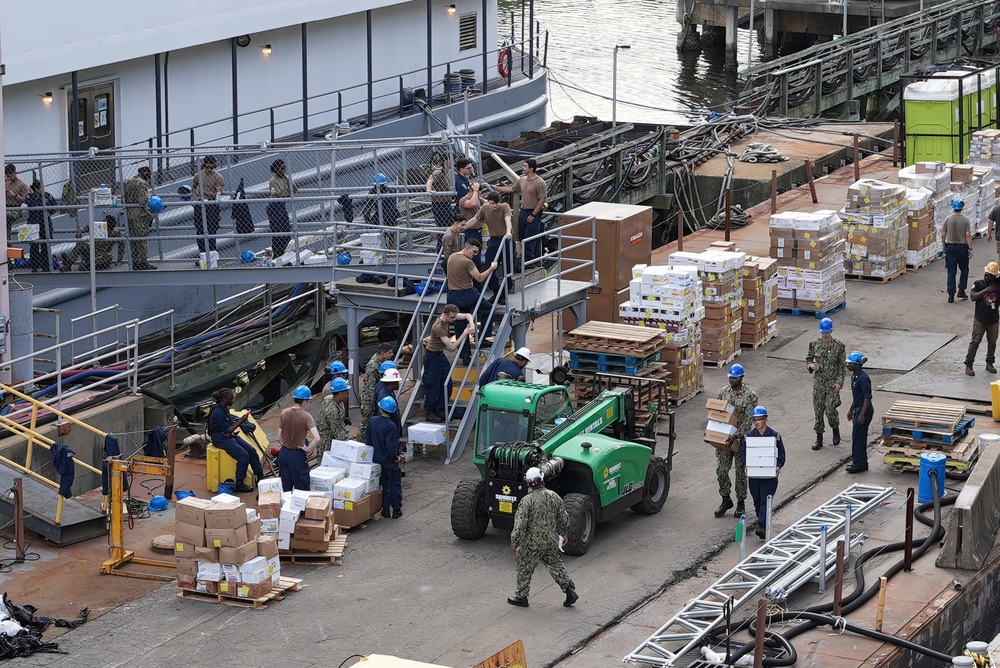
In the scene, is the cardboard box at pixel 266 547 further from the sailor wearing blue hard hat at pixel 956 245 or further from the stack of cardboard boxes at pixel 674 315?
the sailor wearing blue hard hat at pixel 956 245

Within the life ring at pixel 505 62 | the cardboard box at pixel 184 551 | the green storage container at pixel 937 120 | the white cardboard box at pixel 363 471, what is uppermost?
the life ring at pixel 505 62

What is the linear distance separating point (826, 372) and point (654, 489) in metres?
3.26

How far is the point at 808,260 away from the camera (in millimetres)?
26266

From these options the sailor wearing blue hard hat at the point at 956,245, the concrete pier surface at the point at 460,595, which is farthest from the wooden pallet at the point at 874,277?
the concrete pier surface at the point at 460,595

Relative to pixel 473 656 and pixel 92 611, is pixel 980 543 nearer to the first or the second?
pixel 473 656

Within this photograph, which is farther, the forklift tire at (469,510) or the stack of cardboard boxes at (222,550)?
the forklift tire at (469,510)

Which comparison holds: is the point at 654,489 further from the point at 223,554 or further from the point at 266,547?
the point at 223,554

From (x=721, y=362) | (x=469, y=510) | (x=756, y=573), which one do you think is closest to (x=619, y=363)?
A: (x=721, y=362)

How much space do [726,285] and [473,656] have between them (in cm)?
1015

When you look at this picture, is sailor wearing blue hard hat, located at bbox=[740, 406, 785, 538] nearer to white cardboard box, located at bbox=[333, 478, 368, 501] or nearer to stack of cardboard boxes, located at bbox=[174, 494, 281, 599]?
white cardboard box, located at bbox=[333, 478, 368, 501]

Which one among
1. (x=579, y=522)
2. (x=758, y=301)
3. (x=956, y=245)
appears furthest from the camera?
(x=956, y=245)

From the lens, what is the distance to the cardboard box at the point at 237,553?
648 inches

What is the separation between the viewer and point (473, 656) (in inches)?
603

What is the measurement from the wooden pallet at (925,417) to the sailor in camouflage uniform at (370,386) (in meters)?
6.25
